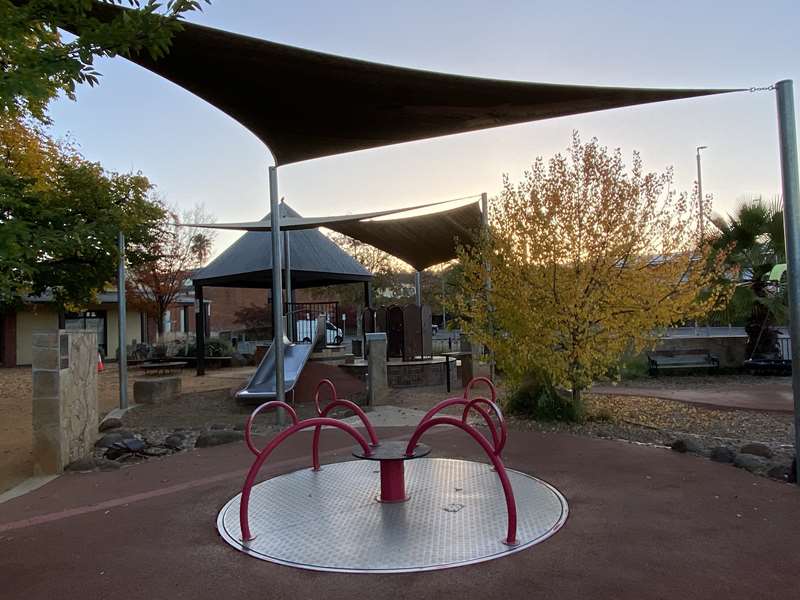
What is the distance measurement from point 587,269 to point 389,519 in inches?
194

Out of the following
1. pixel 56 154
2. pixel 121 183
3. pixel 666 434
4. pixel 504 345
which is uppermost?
pixel 56 154

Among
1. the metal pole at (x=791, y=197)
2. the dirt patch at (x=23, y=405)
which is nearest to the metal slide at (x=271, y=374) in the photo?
the dirt patch at (x=23, y=405)

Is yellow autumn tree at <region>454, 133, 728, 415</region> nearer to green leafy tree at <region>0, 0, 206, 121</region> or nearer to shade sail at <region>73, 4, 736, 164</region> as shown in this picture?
shade sail at <region>73, 4, 736, 164</region>

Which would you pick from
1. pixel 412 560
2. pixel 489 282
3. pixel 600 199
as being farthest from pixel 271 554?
pixel 600 199

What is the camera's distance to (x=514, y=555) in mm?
3609

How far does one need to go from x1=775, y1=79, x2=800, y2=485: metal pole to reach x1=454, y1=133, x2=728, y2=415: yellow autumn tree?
2849 mm

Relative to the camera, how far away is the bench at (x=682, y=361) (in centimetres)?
1404

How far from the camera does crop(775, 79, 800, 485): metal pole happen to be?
500 centimetres

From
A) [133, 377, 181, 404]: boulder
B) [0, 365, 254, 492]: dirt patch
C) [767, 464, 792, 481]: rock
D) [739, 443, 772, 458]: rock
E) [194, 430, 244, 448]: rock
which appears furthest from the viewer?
[133, 377, 181, 404]: boulder

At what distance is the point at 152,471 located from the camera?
630 cm

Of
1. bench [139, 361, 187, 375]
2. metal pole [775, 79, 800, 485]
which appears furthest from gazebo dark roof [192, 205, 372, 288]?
metal pole [775, 79, 800, 485]

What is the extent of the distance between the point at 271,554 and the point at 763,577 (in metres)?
2.92

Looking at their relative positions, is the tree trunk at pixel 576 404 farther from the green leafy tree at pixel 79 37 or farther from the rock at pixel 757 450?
the green leafy tree at pixel 79 37

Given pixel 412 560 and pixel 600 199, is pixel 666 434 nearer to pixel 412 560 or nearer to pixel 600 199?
pixel 600 199
